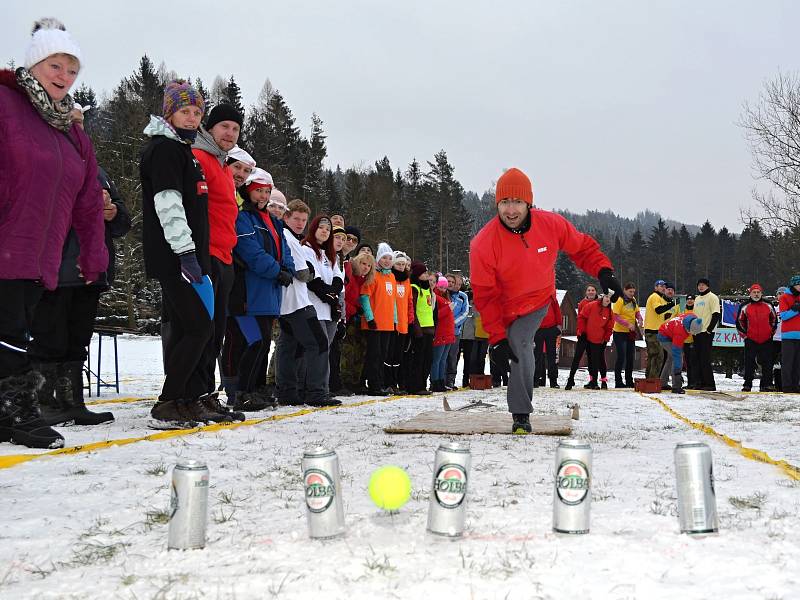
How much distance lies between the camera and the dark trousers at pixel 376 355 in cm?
902

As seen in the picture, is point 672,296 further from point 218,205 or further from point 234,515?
point 234,515

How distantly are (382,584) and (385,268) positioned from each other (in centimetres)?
768

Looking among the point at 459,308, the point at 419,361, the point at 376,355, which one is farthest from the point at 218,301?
the point at 459,308

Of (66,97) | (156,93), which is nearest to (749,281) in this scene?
(156,93)

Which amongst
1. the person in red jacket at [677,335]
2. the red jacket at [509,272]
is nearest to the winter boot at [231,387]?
the red jacket at [509,272]

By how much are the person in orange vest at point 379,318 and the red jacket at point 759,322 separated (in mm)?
7851

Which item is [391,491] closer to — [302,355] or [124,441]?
[124,441]

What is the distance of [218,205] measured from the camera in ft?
17.6

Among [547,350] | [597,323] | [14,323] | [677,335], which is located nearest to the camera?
[14,323]

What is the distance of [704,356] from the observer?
42.6 feet

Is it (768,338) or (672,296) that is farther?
(672,296)

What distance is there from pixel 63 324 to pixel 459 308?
27.9 feet

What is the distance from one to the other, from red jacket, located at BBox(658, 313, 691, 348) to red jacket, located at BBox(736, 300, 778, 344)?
1.17 metres

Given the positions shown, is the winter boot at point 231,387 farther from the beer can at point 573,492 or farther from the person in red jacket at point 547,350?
the person in red jacket at point 547,350
